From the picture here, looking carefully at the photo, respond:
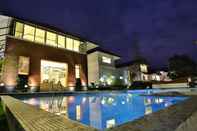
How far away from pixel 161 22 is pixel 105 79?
922 inches

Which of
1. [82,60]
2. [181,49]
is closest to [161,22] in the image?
[181,49]

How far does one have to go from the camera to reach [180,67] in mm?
29141

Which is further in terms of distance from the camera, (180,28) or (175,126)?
(180,28)

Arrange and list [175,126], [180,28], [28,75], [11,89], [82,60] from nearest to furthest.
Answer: [175,126], [11,89], [28,75], [82,60], [180,28]

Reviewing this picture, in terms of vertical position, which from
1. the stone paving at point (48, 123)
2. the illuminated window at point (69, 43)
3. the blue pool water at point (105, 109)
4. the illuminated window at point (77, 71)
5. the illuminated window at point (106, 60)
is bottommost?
the blue pool water at point (105, 109)

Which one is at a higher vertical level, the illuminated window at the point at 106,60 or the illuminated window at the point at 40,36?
the illuminated window at the point at 40,36

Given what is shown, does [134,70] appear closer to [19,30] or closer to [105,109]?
[19,30]

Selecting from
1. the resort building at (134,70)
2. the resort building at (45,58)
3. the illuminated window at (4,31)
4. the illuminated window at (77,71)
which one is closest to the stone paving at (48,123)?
the resort building at (45,58)

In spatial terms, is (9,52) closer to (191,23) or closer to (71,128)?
(71,128)

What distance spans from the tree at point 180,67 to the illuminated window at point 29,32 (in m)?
25.7

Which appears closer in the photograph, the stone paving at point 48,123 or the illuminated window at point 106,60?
the stone paving at point 48,123

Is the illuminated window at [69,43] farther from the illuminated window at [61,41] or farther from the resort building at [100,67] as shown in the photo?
the resort building at [100,67]

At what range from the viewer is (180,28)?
41438 mm

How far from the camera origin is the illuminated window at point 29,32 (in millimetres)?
16109
